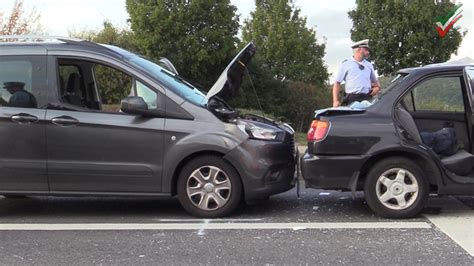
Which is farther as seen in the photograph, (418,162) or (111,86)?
(111,86)

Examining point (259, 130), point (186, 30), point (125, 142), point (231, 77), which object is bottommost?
point (125, 142)

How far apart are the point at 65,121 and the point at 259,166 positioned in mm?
2004

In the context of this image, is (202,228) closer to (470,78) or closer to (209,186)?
(209,186)

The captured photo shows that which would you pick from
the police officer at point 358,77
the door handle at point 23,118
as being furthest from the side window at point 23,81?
the police officer at point 358,77

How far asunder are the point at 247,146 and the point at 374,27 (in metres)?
9.81

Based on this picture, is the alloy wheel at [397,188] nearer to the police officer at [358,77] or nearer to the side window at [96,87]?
the police officer at [358,77]

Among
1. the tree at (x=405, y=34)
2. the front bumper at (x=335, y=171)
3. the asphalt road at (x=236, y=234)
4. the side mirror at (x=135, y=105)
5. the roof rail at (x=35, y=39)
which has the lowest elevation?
the asphalt road at (x=236, y=234)

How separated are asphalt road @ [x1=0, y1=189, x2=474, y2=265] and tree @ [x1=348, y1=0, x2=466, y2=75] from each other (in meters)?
8.21

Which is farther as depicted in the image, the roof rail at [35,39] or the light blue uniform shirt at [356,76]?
the light blue uniform shirt at [356,76]

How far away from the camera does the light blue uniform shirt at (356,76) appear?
7.34m

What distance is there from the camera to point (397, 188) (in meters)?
5.59

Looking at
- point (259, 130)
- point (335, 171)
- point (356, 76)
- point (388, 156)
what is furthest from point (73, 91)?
point (356, 76)

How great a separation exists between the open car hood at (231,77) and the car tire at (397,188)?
67.0 inches

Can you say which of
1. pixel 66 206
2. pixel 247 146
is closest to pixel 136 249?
pixel 247 146
